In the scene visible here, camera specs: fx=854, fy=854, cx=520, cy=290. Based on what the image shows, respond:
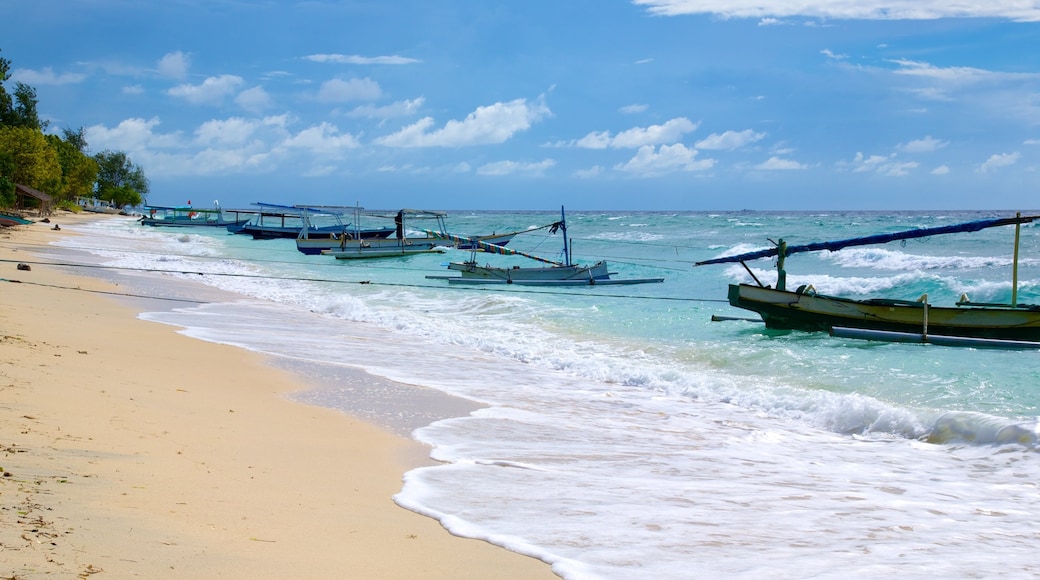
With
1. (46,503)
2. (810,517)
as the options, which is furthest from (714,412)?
(46,503)

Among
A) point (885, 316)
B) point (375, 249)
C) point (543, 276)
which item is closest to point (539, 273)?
point (543, 276)

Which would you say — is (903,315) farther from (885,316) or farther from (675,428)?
(675,428)

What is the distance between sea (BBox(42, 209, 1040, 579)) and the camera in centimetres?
483

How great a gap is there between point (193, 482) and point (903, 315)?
13.6 meters

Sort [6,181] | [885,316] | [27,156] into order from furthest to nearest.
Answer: [27,156]
[6,181]
[885,316]

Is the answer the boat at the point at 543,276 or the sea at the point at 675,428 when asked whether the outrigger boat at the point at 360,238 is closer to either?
the boat at the point at 543,276

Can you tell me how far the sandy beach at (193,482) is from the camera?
3.83 metres

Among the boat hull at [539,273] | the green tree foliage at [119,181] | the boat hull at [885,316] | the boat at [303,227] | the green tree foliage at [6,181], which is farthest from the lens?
the green tree foliage at [119,181]

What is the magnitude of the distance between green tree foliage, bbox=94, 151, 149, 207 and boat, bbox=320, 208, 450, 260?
275 ft

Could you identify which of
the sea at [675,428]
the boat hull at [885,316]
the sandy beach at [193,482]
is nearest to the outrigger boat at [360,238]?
the sea at [675,428]

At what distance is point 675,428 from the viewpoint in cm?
821

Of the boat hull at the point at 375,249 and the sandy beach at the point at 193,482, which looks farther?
the boat hull at the point at 375,249

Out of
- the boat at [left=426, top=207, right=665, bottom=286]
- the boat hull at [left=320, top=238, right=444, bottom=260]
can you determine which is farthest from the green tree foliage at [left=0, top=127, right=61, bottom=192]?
the boat at [left=426, top=207, right=665, bottom=286]

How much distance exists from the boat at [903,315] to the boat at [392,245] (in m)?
24.4
